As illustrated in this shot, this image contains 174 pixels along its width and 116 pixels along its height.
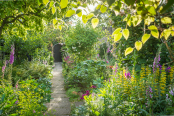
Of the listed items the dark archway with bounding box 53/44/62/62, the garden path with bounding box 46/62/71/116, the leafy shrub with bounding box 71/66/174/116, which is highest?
the dark archway with bounding box 53/44/62/62

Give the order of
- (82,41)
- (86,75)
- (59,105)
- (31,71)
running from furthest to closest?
1. (82,41)
2. (31,71)
3. (86,75)
4. (59,105)

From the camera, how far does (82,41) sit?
630 cm

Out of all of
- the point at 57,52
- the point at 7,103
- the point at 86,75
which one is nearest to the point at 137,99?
the point at 7,103

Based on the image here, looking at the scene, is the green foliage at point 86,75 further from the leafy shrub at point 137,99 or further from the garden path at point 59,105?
the leafy shrub at point 137,99

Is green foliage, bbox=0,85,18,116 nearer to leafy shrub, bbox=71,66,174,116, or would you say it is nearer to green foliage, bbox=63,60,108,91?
leafy shrub, bbox=71,66,174,116

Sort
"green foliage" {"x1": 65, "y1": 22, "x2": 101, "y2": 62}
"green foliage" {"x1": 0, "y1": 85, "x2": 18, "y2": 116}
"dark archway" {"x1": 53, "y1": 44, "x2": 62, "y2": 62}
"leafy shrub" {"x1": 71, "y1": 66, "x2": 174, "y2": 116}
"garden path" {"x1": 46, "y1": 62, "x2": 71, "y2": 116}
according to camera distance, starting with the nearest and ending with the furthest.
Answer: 1. "green foliage" {"x1": 0, "y1": 85, "x2": 18, "y2": 116}
2. "leafy shrub" {"x1": 71, "y1": 66, "x2": 174, "y2": 116}
3. "garden path" {"x1": 46, "y1": 62, "x2": 71, "y2": 116}
4. "green foliage" {"x1": 65, "y1": 22, "x2": 101, "y2": 62}
5. "dark archway" {"x1": 53, "y1": 44, "x2": 62, "y2": 62}

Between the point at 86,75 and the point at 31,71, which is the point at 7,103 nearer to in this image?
the point at 86,75

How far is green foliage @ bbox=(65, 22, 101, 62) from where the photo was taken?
21.2ft

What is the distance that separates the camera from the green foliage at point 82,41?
A: 255 inches

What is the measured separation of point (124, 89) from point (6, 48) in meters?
5.28

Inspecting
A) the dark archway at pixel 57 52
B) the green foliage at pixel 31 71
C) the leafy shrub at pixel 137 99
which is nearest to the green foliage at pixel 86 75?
the green foliage at pixel 31 71

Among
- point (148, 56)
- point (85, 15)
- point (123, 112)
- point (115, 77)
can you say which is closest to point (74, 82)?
point (115, 77)

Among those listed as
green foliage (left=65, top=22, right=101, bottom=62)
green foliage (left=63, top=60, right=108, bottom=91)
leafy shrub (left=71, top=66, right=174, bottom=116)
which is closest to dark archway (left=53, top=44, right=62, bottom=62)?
green foliage (left=65, top=22, right=101, bottom=62)

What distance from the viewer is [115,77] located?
9.13 ft
